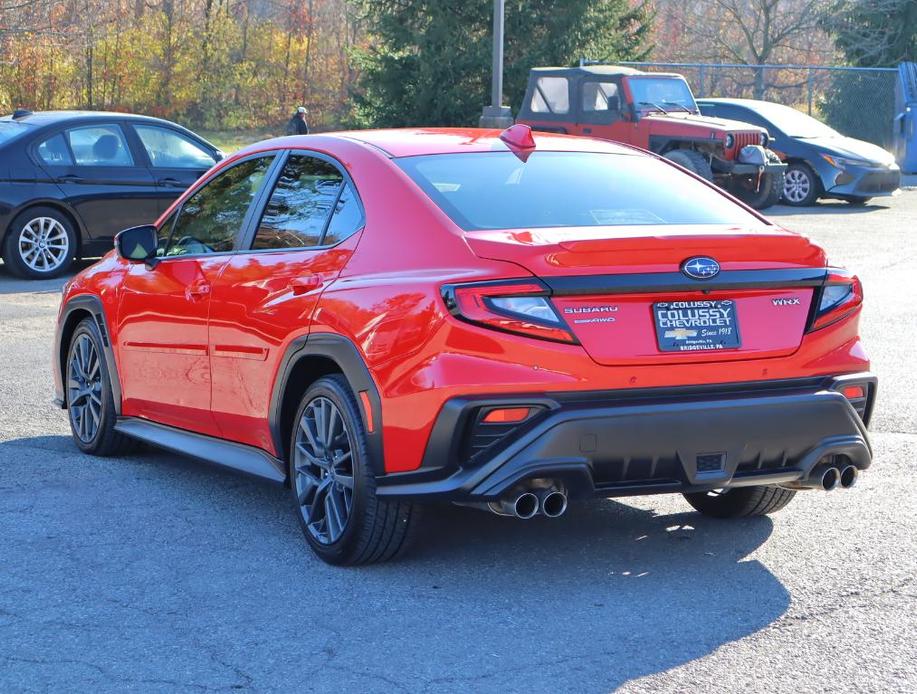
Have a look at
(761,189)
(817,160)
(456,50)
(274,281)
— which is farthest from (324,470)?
(456,50)

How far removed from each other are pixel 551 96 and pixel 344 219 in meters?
18.0

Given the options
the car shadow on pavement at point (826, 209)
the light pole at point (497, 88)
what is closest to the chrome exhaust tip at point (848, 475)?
the car shadow on pavement at point (826, 209)

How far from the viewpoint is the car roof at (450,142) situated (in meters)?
5.51

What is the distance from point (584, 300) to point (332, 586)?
131 centimetres

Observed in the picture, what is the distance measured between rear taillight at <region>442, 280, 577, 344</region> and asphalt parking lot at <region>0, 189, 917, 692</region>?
912 mm

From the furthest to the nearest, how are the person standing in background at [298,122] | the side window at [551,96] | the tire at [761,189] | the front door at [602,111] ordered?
the person standing in background at [298,122]
the side window at [551,96]
the front door at [602,111]
the tire at [761,189]

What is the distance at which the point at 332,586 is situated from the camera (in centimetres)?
489

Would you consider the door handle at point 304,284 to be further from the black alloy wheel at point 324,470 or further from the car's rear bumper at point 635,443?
the car's rear bumper at point 635,443

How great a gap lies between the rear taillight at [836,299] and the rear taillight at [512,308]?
0.99 meters

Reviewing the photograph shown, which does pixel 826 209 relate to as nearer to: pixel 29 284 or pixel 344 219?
pixel 29 284

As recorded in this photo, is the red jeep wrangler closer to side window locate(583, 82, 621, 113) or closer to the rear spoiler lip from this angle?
side window locate(583, 82, 621, 113)

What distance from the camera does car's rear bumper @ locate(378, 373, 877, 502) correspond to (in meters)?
4.52

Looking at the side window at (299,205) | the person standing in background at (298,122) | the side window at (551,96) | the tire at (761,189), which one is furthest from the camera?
the person standing in background at (298,122)

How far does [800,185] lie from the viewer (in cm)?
2305
